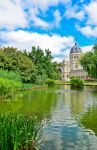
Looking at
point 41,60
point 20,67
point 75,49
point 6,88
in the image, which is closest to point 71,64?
point 75,49

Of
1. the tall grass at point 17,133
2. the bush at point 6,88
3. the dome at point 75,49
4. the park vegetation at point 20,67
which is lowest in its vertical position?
the tall grass at point 17,133

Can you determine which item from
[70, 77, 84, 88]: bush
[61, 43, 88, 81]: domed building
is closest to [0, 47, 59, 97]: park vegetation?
[70, 77, 84, 88]: bush

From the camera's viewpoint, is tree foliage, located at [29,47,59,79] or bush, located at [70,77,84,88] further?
tree foliage, located at [29,47,59,79]

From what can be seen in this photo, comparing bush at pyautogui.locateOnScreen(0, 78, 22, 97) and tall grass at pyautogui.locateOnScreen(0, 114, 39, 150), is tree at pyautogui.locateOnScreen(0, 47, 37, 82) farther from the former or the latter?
tall grass at pyautogui.locateOnScreen(0, 114, 39, 150)

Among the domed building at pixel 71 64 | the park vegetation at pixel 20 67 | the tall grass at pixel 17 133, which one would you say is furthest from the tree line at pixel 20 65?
the domed building at pixel 71 64

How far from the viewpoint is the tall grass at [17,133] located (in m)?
10.2

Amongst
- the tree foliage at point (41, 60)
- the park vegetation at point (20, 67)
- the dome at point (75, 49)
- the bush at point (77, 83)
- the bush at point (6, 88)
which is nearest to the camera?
the bush at point (6, 88)

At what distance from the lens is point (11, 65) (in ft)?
205

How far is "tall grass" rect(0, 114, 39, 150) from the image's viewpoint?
10219 mm

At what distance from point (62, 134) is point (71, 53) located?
16994 cm

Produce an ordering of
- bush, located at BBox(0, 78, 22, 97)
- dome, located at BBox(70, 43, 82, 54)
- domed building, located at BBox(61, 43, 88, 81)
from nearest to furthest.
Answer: bush, located at BBox(0, 78, 22, 97) < domed building, located at BBox(61, 43, 88, 81) < dome, located at BBox(70, 43, 82, 54)

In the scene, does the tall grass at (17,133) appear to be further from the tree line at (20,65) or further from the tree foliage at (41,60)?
the tree foliage at (41,60)

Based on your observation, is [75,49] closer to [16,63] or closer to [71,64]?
[71,64]

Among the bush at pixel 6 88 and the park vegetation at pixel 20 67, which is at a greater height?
the park vegetation at pixel 20 67
